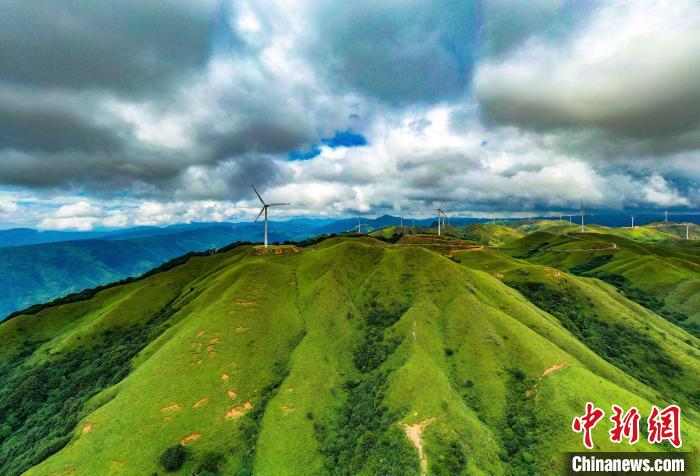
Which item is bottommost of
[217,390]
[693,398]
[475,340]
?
[693,398]

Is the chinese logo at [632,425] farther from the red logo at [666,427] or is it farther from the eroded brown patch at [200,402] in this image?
the eroded brown patch at [200,402]

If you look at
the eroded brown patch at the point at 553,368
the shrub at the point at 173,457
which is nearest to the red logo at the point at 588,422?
the eroded brown patch at the point at 553,368

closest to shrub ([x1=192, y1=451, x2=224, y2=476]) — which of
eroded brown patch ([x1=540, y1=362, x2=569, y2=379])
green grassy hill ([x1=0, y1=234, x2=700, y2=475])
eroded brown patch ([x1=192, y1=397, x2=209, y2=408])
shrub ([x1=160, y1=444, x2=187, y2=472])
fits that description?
green grassy hill ([x1=0, y1=234, x2=700, y2=475])

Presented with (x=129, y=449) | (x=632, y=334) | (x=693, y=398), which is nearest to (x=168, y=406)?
(x=129, y=449)

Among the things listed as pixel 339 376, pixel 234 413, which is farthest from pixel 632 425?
pixel 234 413

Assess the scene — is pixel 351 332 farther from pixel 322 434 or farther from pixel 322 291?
pixel 322 434
